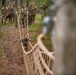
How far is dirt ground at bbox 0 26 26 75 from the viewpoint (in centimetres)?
755

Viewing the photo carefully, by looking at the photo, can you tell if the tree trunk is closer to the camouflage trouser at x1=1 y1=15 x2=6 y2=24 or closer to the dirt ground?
the dirt ground

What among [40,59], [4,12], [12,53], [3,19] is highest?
[4,12]

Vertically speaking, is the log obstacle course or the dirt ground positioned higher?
the log obstacle course

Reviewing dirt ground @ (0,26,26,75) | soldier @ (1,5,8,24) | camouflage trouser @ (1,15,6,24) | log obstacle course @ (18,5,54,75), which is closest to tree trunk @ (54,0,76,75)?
log obstacle course @ (18,5,54,75)

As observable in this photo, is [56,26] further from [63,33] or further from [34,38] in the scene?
[34,38]

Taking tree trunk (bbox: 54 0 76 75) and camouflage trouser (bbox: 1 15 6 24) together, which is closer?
tree trunk (bbox: 54 0 76 75)

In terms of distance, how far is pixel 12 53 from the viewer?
30.3 feet

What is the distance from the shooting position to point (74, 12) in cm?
152

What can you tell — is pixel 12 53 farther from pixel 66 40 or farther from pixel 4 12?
pixel 66 40

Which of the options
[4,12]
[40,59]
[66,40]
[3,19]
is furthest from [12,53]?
[66,40]

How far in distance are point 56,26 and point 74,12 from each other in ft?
0.37

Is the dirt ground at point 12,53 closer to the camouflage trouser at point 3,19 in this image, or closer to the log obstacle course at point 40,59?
the log obstacle course at point 40,59

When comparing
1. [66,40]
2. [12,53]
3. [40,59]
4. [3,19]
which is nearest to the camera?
[66,40]

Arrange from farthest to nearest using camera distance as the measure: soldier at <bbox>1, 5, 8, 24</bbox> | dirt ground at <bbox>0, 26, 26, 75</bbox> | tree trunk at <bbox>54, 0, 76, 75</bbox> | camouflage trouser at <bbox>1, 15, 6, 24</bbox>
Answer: soldier at <bbox>1, 5, 8, 24</bbox> → camouflage trouser at <bbox>1, 15, 6, 24</bbox> → dirt ground at <bbox>0, 26, 26, 75</bbox> → tree trunk at <bbox>54, 0, 76, 75</bbox>
